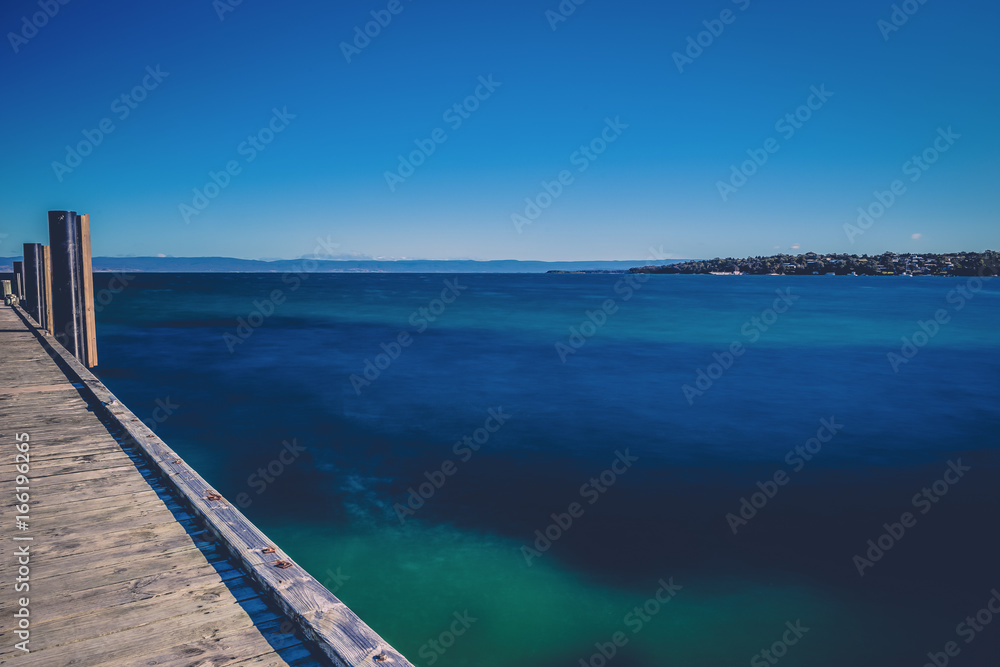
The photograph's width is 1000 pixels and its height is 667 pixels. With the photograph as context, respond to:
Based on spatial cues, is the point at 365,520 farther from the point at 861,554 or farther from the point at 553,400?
the point at 553,400

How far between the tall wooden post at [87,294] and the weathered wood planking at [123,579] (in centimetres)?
841

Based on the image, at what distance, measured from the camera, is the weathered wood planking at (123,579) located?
3.03m

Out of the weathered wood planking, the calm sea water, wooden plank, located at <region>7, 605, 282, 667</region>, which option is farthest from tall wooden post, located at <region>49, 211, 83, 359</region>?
wooden plank, located at <region>7, 605, 282, 667</region>

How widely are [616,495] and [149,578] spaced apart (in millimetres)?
7893

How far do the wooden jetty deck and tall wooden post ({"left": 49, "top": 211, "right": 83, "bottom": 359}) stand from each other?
26.1 ft

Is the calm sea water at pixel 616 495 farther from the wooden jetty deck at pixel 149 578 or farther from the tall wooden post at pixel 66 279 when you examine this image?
the wooden jetty deck at pixel 149 578

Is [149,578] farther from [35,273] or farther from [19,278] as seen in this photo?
[19,278]

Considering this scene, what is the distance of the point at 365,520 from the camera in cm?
902

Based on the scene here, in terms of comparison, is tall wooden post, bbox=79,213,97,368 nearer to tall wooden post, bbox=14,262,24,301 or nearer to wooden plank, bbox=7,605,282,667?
wooden plank, bbox=7,605,282,667

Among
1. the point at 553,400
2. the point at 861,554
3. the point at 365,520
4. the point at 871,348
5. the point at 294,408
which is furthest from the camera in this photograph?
the point at 871,348

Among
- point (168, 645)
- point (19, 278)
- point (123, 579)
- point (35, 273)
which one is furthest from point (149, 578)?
point (19, 278)

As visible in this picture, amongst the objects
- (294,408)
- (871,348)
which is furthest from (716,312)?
(294,408)

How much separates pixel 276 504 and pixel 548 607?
5064mm

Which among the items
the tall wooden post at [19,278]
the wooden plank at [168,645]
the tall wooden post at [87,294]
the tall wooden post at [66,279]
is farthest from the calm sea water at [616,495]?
the tall wooden post at [19,278]
